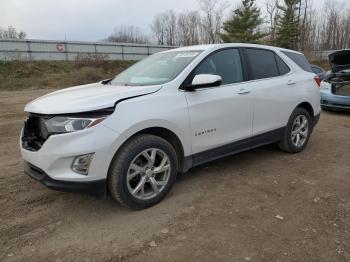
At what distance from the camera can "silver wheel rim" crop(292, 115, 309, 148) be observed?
17.1 feet

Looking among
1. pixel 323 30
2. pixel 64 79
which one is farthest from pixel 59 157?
pixel 323 30

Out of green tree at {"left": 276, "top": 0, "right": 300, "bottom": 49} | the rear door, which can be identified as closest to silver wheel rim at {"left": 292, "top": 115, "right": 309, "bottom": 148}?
the rear door

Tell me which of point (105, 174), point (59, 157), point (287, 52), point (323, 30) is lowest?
point (105, 174)

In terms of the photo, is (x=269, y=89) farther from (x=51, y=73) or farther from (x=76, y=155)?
(x=51, y=73)

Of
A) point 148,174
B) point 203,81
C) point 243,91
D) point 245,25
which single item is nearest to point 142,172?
point 148,174

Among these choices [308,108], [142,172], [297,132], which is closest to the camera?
[142,172]

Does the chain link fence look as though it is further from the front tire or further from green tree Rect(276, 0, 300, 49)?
the front tire

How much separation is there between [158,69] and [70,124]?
1.52m

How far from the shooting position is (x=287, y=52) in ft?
17.3

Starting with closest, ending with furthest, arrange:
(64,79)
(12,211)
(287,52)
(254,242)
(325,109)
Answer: (254,242) < (12,211) < (287,52) < (325,109) < (64,79)

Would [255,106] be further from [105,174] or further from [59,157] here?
[59,157]

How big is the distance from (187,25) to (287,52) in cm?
6453

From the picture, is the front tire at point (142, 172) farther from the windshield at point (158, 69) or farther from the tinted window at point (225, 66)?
the tinted window at point (225, 66)

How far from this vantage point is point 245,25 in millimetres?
36562
